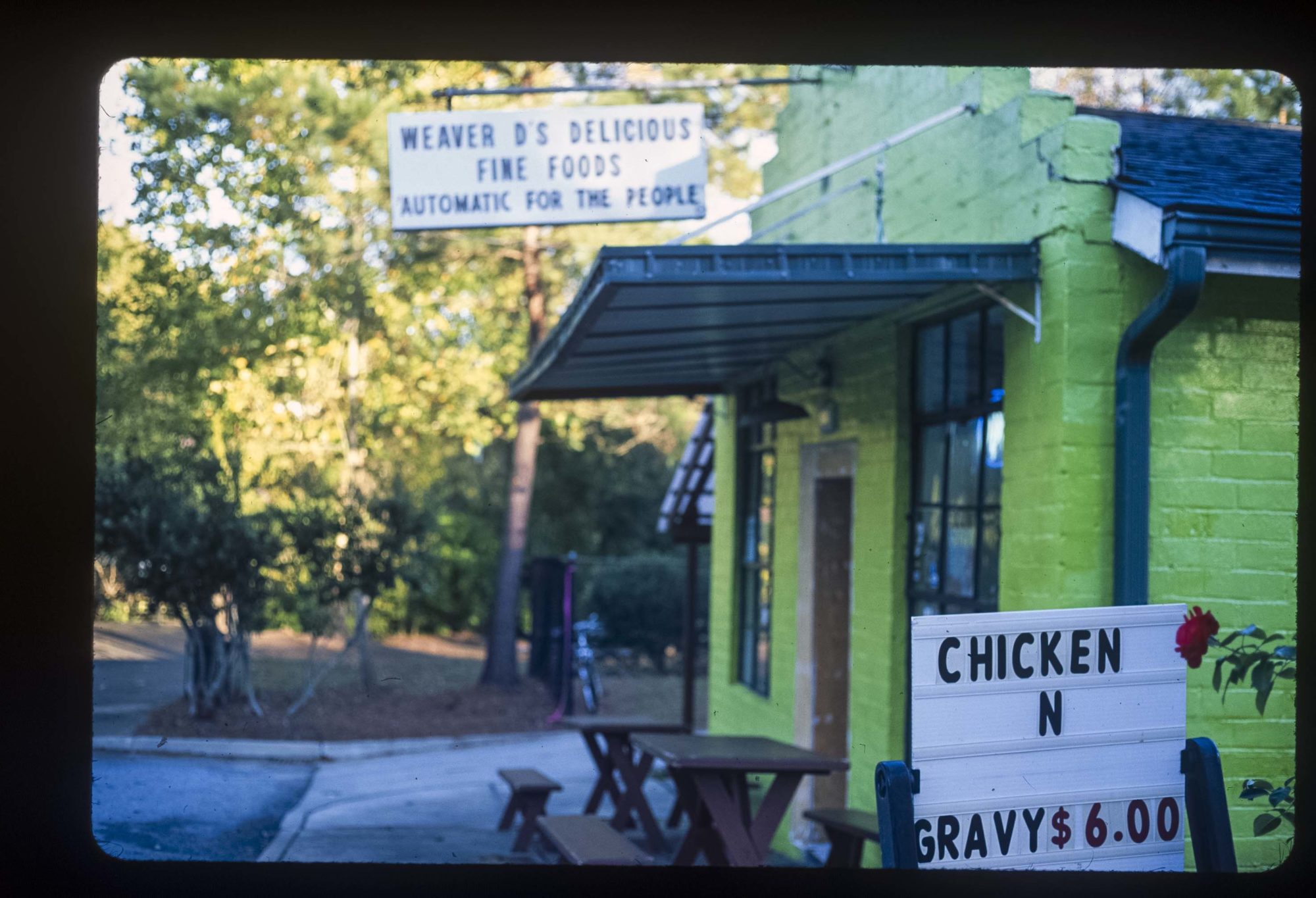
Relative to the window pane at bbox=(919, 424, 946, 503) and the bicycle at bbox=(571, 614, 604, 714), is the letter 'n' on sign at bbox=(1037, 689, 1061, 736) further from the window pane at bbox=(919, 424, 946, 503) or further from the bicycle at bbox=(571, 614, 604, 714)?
the bicycle at bbox=(571, 614, 604, 714)

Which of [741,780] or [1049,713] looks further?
[741,780]

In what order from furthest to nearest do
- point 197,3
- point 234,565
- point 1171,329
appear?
point 234,565 → point 1171,329 → point 197,3

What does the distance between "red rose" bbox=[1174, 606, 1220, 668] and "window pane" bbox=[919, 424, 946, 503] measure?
2.27 metres

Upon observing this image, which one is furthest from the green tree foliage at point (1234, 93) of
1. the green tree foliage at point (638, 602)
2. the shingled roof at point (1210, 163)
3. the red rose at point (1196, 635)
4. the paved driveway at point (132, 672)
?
the paved driveway at point (132, 672)

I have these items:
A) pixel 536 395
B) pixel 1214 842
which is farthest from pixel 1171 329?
pixel 536 395

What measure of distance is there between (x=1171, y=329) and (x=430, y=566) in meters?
9.02

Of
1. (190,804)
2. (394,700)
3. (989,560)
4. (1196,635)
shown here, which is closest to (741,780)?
(989,560)

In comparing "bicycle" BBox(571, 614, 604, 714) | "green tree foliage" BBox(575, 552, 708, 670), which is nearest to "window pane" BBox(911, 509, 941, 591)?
"bicycle" BBox(571, 614, 604, 714)

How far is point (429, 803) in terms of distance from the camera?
9.41 meters

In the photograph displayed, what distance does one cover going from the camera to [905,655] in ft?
20.9

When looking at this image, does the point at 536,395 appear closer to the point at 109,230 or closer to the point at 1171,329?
the point at 1171,329

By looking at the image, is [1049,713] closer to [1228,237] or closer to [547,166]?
[1228,237]

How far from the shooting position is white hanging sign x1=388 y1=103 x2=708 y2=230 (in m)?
5.46

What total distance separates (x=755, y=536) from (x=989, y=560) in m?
3.53
